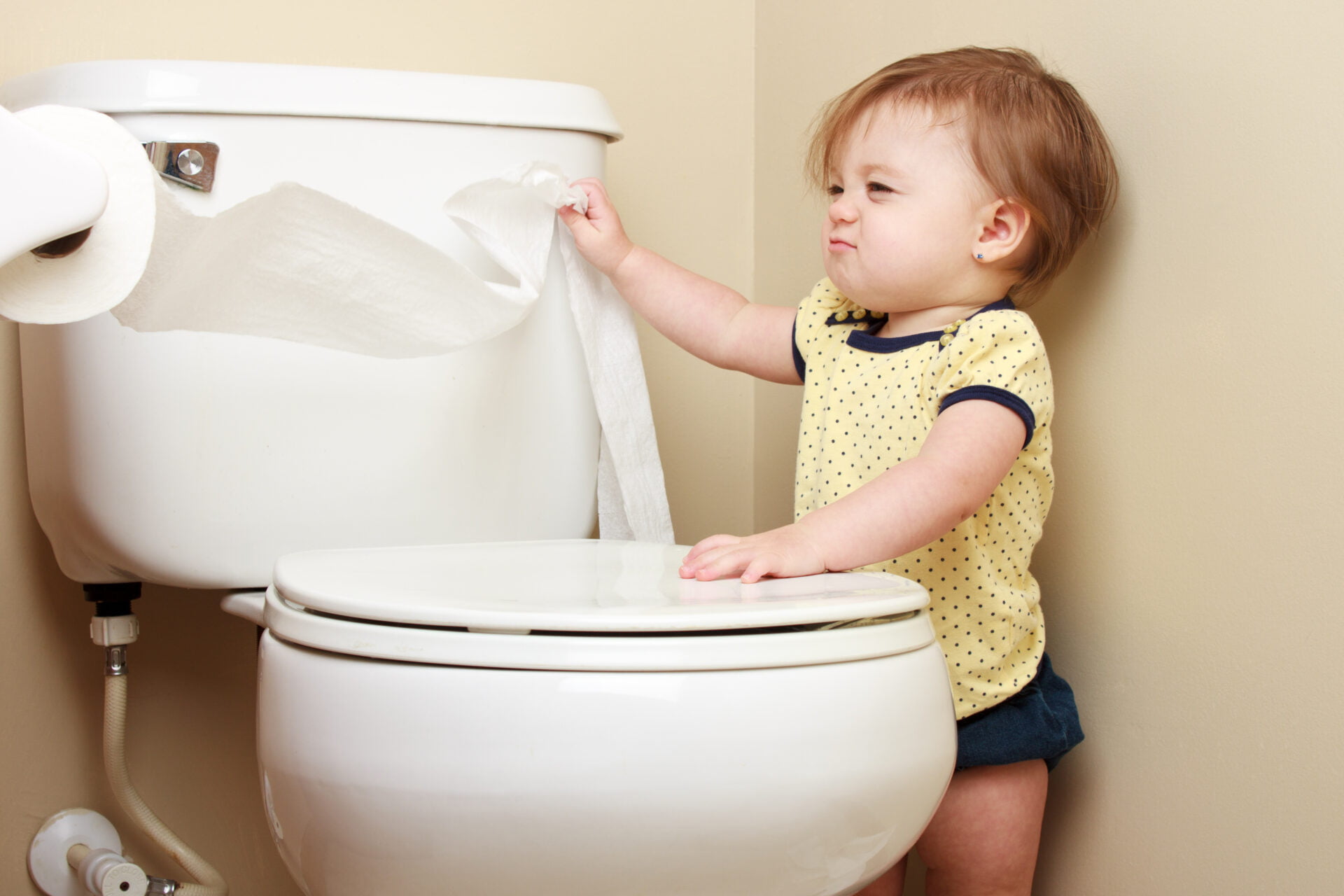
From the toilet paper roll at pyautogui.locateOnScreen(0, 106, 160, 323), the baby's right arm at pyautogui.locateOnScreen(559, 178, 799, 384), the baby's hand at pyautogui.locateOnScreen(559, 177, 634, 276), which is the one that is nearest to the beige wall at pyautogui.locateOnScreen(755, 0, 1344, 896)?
the baby's right arm at pyautogui.locateOnScreen(559, 178, 799, 384)

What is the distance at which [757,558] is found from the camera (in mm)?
642

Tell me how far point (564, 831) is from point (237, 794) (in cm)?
77

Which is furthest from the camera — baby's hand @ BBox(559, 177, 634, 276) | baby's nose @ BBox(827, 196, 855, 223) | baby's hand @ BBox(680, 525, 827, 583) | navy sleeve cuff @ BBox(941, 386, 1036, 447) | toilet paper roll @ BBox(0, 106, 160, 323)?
baby's hand @ BBox(559, 177, 634, 276)

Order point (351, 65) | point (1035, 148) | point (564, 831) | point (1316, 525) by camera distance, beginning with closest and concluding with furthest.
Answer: point (564, 831), point (1316, 525), point (1035, 148), point (351, 65)

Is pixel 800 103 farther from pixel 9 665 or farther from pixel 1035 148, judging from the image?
pixel 9 665

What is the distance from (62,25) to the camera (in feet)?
3.34

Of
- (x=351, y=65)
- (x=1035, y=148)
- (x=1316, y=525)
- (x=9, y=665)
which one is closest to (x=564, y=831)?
(x=1316, y=525)

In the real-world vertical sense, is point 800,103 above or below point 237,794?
above

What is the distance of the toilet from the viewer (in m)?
0.49

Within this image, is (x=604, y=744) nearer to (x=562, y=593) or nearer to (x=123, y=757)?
(x=562, y=593)

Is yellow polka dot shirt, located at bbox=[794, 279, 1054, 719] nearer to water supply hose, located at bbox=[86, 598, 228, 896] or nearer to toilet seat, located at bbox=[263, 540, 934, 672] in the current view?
toilet seat, located at bbox=[263, 540, 934, 672]

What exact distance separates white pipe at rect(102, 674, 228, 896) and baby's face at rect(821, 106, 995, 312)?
70 cm

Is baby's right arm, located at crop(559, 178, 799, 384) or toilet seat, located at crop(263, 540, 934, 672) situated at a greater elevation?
baby's right arm, located at crop(559, 178, 799, 384)

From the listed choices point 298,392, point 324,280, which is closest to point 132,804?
point 298,392
